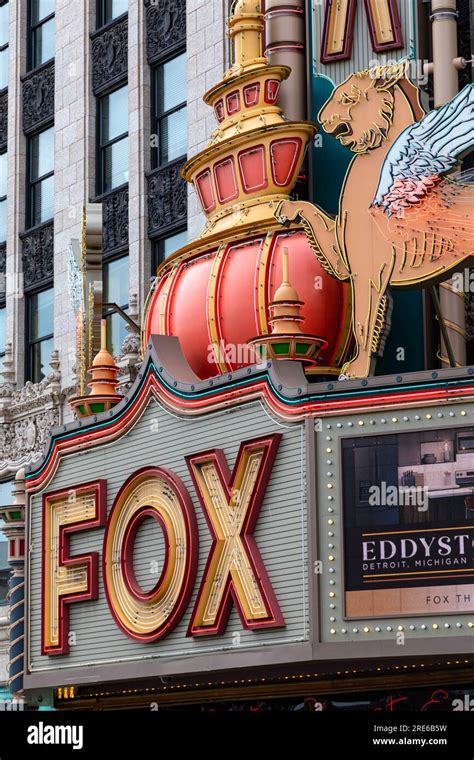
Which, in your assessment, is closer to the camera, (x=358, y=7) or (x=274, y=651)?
(x=274, y=651)

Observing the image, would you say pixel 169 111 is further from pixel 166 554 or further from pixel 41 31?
pixel 166 554

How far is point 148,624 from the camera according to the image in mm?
24062

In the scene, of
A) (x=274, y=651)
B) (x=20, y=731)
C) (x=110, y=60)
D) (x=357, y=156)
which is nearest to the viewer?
(x=20, y=731)

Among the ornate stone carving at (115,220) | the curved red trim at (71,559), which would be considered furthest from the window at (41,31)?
the curved red trim at (71,559)

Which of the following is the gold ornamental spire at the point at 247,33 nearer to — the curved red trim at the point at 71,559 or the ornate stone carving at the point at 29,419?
the curved red trim at the point at 71,559

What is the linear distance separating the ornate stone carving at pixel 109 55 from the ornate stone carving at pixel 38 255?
341 centimetres

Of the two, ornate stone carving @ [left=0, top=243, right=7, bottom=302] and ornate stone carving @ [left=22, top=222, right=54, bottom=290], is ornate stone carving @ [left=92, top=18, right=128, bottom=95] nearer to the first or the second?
ornate stone carving @ [left=22, top=222, right=54, bottom=290]

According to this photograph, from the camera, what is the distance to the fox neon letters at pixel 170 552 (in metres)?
22.6

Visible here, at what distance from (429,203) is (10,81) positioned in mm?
19354

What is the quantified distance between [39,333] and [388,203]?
15854mm

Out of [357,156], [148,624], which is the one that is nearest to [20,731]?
[148,624]

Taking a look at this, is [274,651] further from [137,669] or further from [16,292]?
[16,292]

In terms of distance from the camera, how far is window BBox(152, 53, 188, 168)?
33656 mm

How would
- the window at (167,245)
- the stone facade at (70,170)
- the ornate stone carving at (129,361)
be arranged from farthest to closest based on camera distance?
the window at (167,245), the stone facade at (70,170), the ornate stone carving at (129,361)
